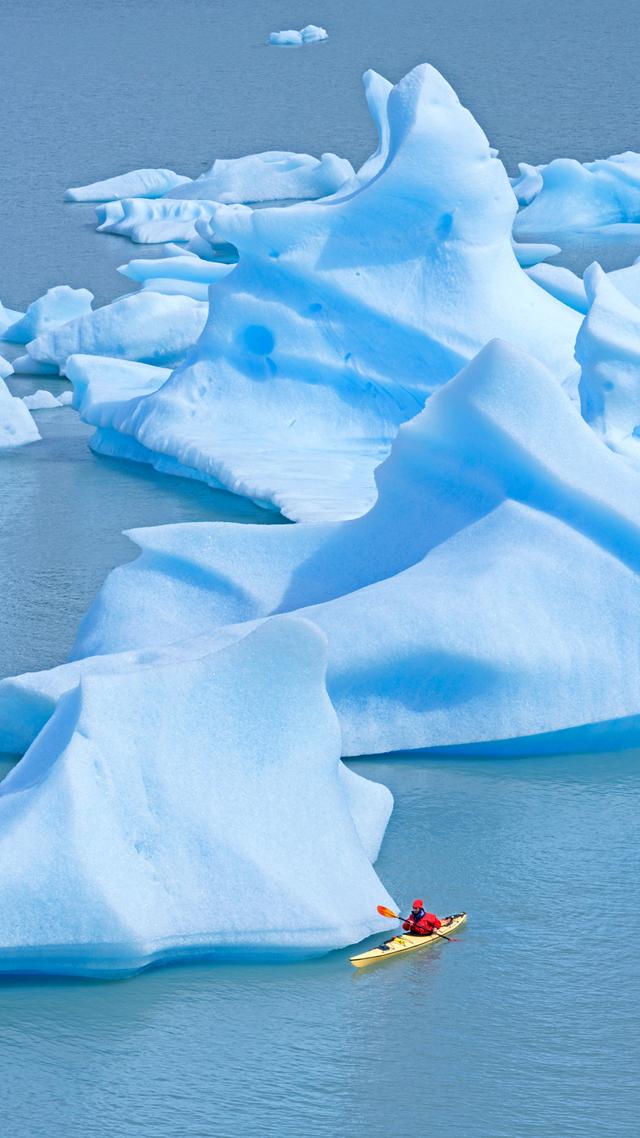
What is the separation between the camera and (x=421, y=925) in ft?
17.9

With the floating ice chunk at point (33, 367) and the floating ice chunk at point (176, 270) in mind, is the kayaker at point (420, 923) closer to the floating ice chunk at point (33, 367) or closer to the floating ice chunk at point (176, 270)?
the floating ice chunk at point (33, 367)

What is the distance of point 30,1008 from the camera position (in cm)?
519

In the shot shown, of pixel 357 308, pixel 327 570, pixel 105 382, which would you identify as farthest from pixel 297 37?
pixel 327 570

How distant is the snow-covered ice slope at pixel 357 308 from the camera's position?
10672 mm

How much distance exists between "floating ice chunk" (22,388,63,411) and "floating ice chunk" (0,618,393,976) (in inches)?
275

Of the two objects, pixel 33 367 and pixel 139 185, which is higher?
pixel 33 367

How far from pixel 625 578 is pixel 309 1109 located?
2823 mm

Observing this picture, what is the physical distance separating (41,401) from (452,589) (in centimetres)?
609

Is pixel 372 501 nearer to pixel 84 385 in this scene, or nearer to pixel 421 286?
pixel 421 286

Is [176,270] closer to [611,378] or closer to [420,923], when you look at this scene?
[611,378]

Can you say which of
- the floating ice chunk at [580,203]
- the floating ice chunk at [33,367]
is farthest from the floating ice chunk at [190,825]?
the floating ice chunk at [580,203]

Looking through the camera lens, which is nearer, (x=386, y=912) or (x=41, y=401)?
(x=386, y=912)

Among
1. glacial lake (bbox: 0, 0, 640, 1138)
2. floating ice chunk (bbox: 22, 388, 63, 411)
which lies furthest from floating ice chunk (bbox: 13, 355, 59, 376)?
glacial lake (bbox: 0, 0, 640, 1138)

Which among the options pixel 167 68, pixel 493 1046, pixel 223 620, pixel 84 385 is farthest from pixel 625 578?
pixel 167 68
